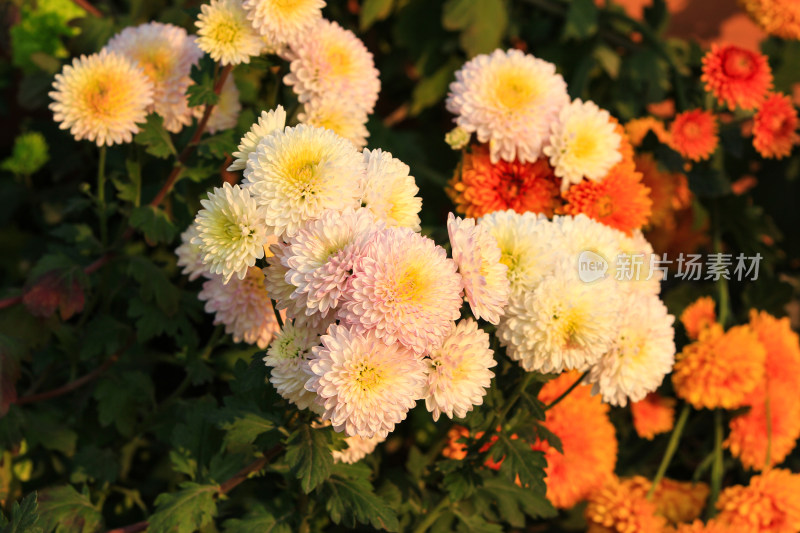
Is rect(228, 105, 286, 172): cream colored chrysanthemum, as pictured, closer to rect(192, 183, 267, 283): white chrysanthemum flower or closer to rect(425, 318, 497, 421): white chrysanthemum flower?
rect(192, 183, 267, 283): white chrysanthemum flower

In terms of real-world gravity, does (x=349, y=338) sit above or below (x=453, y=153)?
above

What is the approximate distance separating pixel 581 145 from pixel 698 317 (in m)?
0.63

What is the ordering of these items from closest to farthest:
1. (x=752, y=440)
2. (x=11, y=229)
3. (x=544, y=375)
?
(x=544, y=375), (x=752, y=440), (x=11, y=229)

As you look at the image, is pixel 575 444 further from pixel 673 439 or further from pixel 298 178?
pixel 298 178

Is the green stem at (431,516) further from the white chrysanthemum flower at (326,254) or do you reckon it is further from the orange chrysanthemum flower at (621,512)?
the white chrysanthemum flower at (326,254)

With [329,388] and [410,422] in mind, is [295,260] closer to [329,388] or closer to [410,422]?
[329,388]

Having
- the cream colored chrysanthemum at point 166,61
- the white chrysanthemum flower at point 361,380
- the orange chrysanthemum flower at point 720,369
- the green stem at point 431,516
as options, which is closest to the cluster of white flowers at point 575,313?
the white chrysanthemum flower at point 361,380

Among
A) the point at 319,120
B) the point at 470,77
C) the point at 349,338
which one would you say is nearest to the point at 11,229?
the point at 319,120

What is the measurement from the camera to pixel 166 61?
145cm

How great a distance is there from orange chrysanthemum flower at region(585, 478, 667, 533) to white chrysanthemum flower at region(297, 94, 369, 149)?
939 mm

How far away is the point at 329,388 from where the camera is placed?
3.04 feet

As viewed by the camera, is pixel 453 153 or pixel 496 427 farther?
pixel 453 153

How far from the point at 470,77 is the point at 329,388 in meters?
0.82

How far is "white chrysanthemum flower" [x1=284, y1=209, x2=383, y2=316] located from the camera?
0.93m
